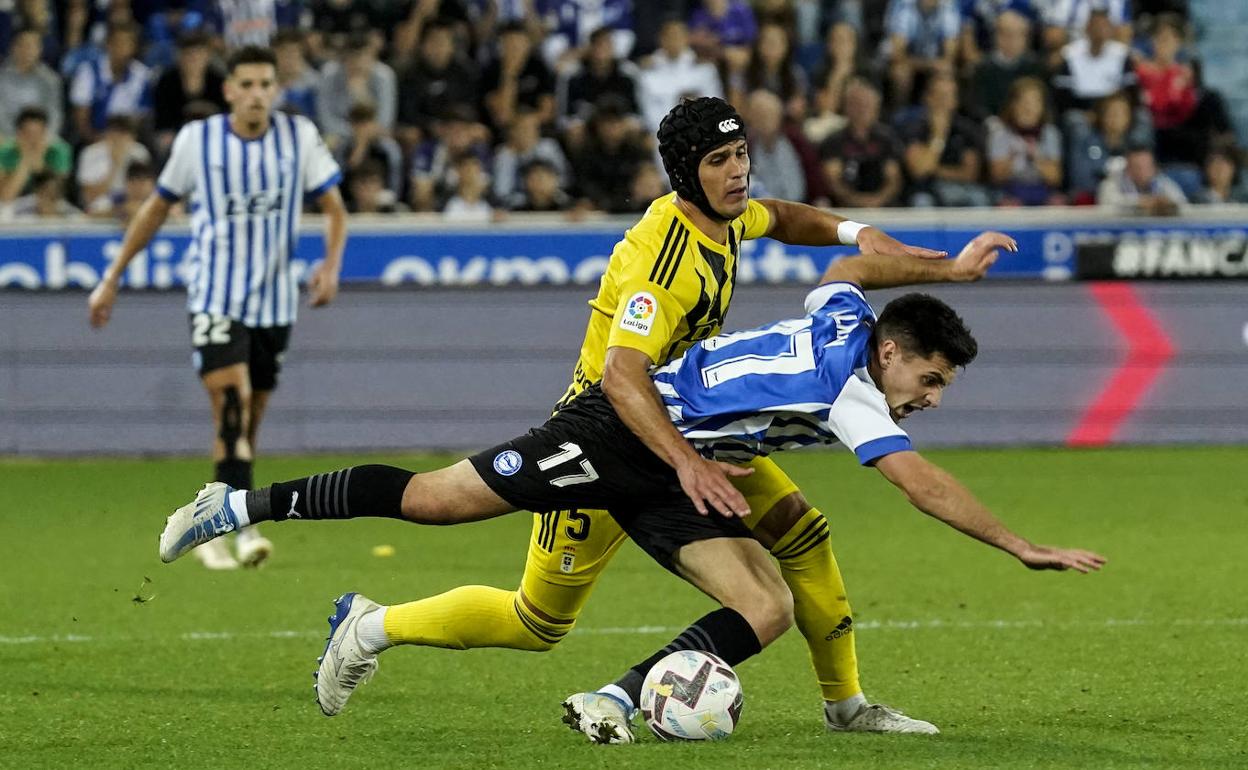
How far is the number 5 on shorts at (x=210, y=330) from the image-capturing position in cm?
938

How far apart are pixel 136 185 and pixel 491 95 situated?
324 cm

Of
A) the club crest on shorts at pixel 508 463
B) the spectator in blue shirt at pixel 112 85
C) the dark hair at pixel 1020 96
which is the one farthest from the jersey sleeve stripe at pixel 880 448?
the spectator in blue shirt at pixel 112 85

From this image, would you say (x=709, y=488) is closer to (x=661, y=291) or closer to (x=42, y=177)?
(x=661, y=291)

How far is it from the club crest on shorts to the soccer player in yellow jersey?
0.87ft

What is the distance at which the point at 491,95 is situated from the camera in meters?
16.0

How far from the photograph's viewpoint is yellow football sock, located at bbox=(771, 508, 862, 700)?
221 inches

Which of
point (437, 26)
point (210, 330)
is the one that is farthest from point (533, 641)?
point (437, 26)

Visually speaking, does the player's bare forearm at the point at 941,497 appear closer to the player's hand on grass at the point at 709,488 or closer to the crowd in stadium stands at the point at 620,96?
the player's hand on grass at the point at 709,488

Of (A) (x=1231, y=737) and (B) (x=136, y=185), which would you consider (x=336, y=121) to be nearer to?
(B) (x=136, y=185)

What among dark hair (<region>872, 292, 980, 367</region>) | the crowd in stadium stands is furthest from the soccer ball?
the crowd in stadium stands

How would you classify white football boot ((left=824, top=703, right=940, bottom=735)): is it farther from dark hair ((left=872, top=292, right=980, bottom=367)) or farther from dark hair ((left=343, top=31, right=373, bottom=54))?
dark hair ((left=343, top=31, right=373, bottom=54))

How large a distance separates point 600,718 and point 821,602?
28.0 inches

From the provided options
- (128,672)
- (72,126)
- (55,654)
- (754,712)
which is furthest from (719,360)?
(72,126)

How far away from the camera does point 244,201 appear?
31.2 feet
